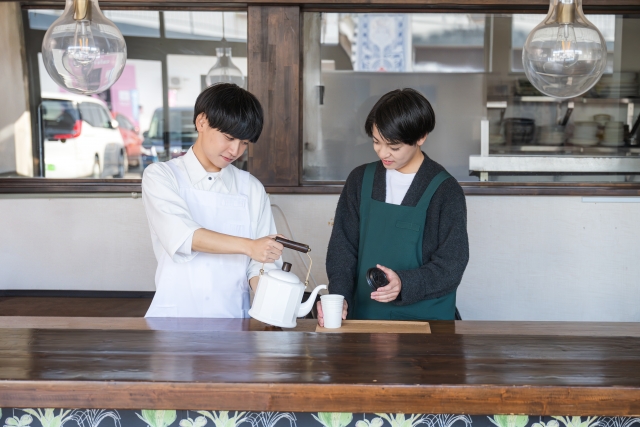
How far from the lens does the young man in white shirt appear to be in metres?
1.98

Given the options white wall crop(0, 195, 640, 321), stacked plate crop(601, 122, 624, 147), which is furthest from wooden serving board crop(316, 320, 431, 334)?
stacked plate crop(601, 122, 624, 147)

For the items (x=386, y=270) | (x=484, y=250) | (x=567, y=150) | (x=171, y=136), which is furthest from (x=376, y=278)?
(x=567, y=150)

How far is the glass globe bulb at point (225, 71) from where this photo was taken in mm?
3796

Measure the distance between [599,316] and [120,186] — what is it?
2.48 m

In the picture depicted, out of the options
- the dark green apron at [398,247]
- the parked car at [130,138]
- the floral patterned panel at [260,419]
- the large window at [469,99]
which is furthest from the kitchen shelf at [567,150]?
the floral patterned panel at [260,419]

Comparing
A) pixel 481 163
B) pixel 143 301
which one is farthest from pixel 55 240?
pixel 481 163

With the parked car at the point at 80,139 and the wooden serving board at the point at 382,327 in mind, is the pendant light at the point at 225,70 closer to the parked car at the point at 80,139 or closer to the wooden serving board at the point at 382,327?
the parked car at the point at 80,139

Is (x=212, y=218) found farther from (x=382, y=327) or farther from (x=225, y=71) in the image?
(x=225, y=71)

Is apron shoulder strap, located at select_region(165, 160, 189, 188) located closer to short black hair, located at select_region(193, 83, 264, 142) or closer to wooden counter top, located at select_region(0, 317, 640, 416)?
short black hair, located at select_region(193, 83, 264, 142)

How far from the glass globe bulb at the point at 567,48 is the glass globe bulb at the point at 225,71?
2.10 m

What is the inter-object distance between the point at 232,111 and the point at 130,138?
2344mm

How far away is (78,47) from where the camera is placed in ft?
6.20

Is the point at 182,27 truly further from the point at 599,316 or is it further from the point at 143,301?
the point at 599,316

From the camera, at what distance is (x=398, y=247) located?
6.97 ft
